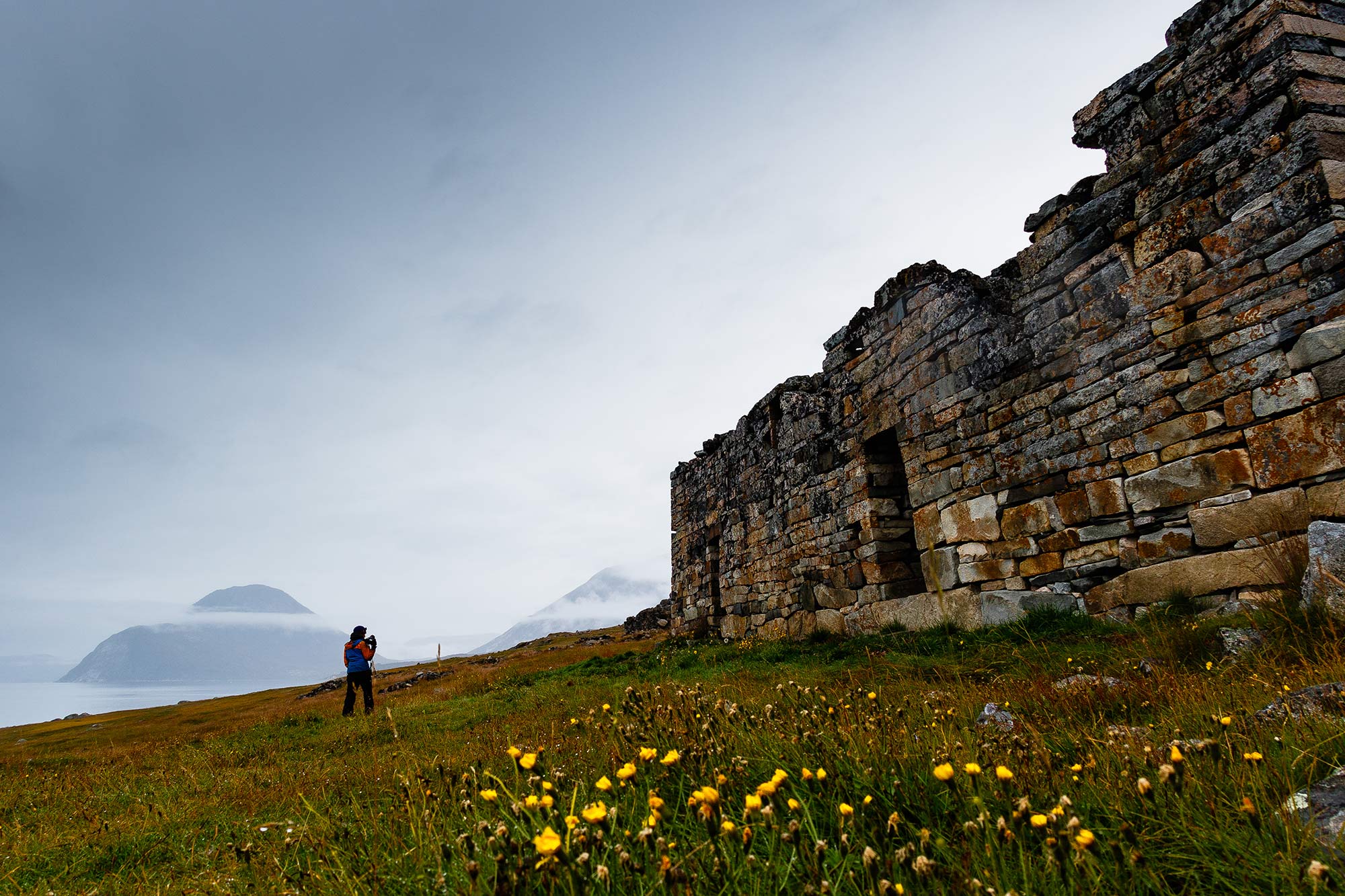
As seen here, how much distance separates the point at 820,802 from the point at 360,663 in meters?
12.8

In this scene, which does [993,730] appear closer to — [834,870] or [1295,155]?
[834,870]

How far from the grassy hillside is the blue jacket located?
6.27 meters

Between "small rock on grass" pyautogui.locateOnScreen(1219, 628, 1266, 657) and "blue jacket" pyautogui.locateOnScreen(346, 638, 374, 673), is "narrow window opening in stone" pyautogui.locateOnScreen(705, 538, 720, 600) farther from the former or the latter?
"small rock on grass" pyautogui.locateOnScreen(1219, 628, 1266, 657)

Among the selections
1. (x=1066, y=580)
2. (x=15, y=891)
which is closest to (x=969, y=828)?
(x=15, y=891)

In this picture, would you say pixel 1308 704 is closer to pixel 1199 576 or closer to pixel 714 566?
pixel 1199 576

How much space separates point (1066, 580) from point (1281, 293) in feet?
10.8

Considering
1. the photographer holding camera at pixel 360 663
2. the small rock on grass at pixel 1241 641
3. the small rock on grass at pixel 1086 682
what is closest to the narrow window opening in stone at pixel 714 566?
the photographer holding camera at pixel 360 663

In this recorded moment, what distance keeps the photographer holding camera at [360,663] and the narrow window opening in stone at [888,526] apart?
9.43 metres

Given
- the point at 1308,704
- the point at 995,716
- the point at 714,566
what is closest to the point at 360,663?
the point at 714,566

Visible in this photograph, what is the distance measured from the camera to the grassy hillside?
1780mm

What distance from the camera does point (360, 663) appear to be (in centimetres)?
1293

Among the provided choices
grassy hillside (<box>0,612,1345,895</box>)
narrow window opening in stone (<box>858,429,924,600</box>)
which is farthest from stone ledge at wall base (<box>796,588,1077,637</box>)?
grassy hillside (<box>0,612,1345,895</box>)

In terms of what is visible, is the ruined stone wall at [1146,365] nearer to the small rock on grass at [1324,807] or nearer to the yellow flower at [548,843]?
the small rock on grass at [1324,807]

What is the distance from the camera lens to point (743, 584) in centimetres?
1417
